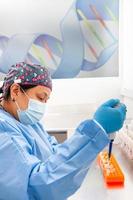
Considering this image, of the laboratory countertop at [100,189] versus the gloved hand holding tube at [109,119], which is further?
the laboratory countertop at [100,189]

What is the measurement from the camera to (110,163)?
5.02 ft

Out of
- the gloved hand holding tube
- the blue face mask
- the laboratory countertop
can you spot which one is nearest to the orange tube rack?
the laboratory countertop

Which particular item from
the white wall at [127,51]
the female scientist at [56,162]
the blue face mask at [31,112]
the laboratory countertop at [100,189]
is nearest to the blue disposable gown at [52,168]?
the female scientist at [56,162]

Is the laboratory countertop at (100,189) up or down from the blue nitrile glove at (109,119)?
down

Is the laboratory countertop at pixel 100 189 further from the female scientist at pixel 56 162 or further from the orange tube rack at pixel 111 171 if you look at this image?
the female scientist at pixel 56 162

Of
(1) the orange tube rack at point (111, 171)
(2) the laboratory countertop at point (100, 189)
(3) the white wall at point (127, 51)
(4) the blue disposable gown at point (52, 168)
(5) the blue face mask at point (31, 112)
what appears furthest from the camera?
(3) the white wall at point (127, 51)

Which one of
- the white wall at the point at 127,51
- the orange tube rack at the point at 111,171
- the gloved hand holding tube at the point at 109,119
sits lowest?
the orange tube rack at the point at 111,171

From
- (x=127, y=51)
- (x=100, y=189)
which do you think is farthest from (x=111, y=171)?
(x=127, y=51)

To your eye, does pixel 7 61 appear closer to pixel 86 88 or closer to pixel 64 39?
pixel 64 39

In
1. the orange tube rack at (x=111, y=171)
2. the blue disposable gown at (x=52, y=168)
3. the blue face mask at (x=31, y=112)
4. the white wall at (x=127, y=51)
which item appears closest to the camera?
the blue disposable gown at (x=52, y=168)

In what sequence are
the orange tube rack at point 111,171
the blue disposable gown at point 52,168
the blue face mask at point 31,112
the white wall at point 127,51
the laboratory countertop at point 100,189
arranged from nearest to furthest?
the blue disposable gown at point 52,168, the blue face mask at point 31,112, the laboratory countertop at point 100,189, the orange tube rack at point 111,171, the white wall at point 127,51

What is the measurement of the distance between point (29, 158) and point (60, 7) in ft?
5.00

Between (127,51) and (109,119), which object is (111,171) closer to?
(109,119)

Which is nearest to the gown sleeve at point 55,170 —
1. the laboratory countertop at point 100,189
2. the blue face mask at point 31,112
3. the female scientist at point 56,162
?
the female scientist at point 56,162
